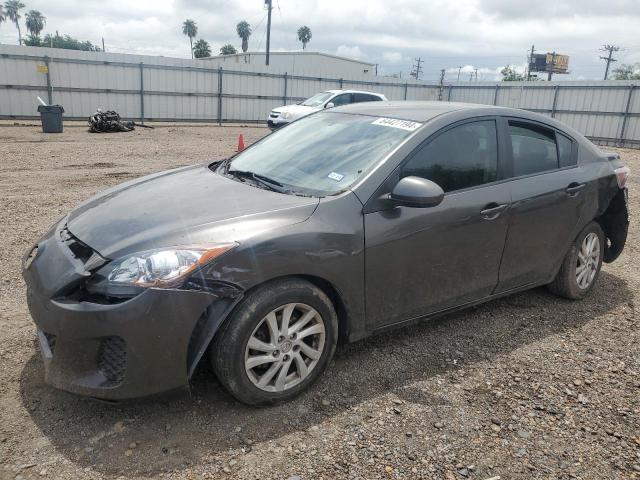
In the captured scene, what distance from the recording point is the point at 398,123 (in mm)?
3596

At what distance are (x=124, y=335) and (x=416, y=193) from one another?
1.71 metres

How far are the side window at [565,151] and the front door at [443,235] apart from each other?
0.81m

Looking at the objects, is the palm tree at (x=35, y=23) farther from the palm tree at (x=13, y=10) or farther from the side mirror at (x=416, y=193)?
the side mirror at (x=416, y=193)

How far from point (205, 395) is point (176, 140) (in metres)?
14.6

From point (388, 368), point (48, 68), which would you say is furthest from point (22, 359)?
point (48, 68)

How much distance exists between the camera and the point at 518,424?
2910mm

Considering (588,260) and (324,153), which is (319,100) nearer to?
(588,260)

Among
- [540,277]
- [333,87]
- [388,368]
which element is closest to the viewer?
[388,368]

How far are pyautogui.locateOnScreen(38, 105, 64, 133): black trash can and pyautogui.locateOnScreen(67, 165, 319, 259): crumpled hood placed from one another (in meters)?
14.9

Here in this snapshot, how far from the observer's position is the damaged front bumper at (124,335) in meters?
2.46

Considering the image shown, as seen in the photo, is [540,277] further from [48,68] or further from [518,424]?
[48,68]

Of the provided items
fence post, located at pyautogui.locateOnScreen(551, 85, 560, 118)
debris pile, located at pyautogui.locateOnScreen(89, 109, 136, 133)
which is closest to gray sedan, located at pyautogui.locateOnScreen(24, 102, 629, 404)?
debris pile, located at pyautogui.locateOnScreen(89, 109, 136, 133)

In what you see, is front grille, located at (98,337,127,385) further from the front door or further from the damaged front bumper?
the front door

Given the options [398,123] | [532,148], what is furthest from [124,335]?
[532,148]
